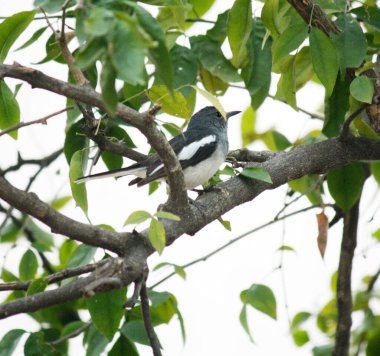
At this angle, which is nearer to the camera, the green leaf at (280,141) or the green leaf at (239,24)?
the green leaf at (239,24)

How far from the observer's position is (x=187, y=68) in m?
3.62

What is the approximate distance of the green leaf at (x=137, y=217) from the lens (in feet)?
7.48

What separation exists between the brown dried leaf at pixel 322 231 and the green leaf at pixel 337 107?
49 cm

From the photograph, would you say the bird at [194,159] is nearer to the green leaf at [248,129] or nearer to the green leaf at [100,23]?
the green leaf at [248,129]

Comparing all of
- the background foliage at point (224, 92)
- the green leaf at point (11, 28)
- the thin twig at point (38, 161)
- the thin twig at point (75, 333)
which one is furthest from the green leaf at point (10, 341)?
the thin twig at point (38, 161)

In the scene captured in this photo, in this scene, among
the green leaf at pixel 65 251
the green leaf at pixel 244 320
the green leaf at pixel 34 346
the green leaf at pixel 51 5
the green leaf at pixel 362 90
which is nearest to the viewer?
the green leaf at pixel 51 5

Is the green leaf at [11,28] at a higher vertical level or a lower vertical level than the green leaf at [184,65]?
lower

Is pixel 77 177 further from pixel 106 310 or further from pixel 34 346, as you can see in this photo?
pixel 34 346

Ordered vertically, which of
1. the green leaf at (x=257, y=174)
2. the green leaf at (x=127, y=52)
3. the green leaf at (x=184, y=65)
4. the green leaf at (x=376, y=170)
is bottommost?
the green leaf at (x=127, y=52)

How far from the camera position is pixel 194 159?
4.27 meters

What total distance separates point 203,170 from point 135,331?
1.11 metres

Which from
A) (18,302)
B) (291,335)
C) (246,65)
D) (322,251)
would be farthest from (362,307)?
(18,302)

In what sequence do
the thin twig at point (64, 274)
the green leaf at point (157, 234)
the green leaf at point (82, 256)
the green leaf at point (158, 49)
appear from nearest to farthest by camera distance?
1. the green leaf at point (158, 49)
2. the green leaf at point (157, 234)
3. the thin twig at point (64, 274)
4. the green leaf at point (82, 256)

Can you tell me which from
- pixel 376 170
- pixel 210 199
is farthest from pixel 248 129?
pixel 210 199
